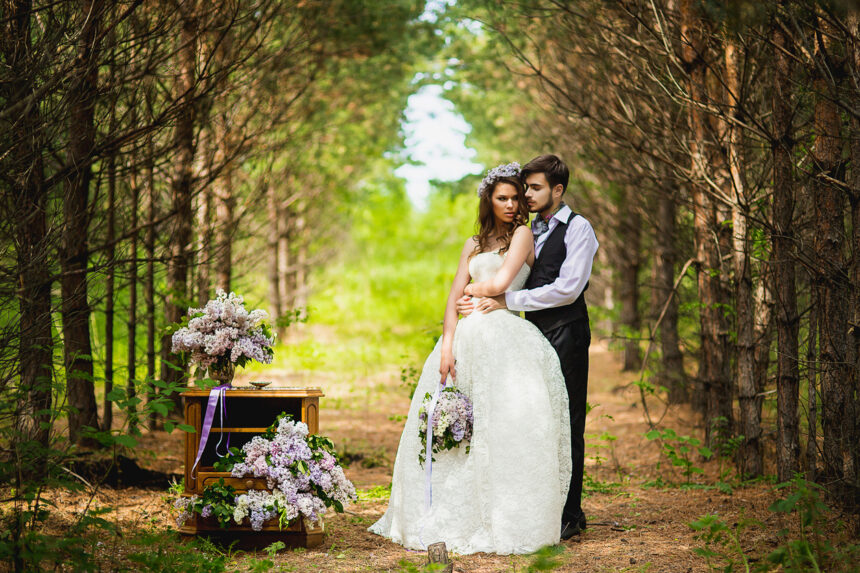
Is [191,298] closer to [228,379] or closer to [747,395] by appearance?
[228,379]

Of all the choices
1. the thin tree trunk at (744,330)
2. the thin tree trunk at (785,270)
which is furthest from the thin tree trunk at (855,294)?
the thin tree trunk at (744,330)

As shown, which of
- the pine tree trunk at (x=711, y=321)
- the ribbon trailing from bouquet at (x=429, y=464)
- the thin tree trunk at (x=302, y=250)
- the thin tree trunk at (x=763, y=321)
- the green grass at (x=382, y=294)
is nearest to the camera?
the ribbon trailing from bouquet at (x=429, y=464)

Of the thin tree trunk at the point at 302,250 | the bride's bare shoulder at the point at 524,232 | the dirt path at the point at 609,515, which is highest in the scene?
the thin tree trunk at the point at 302,250

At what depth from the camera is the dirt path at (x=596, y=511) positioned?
481 cm

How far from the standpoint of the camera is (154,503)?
6.43 meters

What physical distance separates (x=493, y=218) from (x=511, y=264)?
1.42 ft

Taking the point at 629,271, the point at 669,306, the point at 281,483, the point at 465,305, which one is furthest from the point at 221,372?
the point at 629,271

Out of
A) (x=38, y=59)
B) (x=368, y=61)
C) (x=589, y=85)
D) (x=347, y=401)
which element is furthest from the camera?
(x=368, y=61)

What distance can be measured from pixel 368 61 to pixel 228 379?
10104 mm

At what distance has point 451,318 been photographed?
5.48 m

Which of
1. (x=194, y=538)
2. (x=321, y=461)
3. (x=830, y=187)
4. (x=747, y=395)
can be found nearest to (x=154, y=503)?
(x=194, y=538)

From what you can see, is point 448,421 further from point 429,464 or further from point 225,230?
point 225,230

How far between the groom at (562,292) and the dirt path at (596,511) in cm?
55

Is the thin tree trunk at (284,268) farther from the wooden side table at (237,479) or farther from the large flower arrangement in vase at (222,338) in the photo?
the wooden side table at (237,479)
